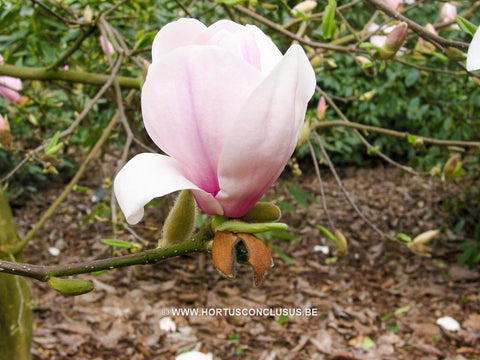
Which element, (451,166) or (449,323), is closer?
(451,166)

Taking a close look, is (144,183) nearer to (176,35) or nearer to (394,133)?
(176,35)

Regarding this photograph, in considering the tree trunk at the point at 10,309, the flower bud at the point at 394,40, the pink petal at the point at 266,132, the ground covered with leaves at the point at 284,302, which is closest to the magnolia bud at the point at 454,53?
the flower bud at the point at 394,40

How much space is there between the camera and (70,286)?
1.29 feet

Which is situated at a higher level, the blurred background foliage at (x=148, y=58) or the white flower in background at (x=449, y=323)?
the blurred background foliage at (x=148, y=58)

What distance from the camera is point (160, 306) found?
2254mm

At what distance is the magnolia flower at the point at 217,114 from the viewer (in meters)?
0.32

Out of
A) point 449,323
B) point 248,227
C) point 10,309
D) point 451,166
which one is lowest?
point 449,323

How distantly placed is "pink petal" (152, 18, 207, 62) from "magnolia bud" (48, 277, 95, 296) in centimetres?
21

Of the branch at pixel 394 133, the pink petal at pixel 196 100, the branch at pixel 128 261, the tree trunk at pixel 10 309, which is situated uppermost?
the pink petal at pixel 196 100

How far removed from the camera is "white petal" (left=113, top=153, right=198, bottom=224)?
31 cm

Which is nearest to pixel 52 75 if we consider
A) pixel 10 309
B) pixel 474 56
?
pixel 10 309

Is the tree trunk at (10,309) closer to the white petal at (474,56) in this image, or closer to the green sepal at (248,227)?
the green sepal at (248,227)

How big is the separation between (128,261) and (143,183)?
94 millimetres

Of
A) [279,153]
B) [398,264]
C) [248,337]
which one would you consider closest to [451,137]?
[398,264]
